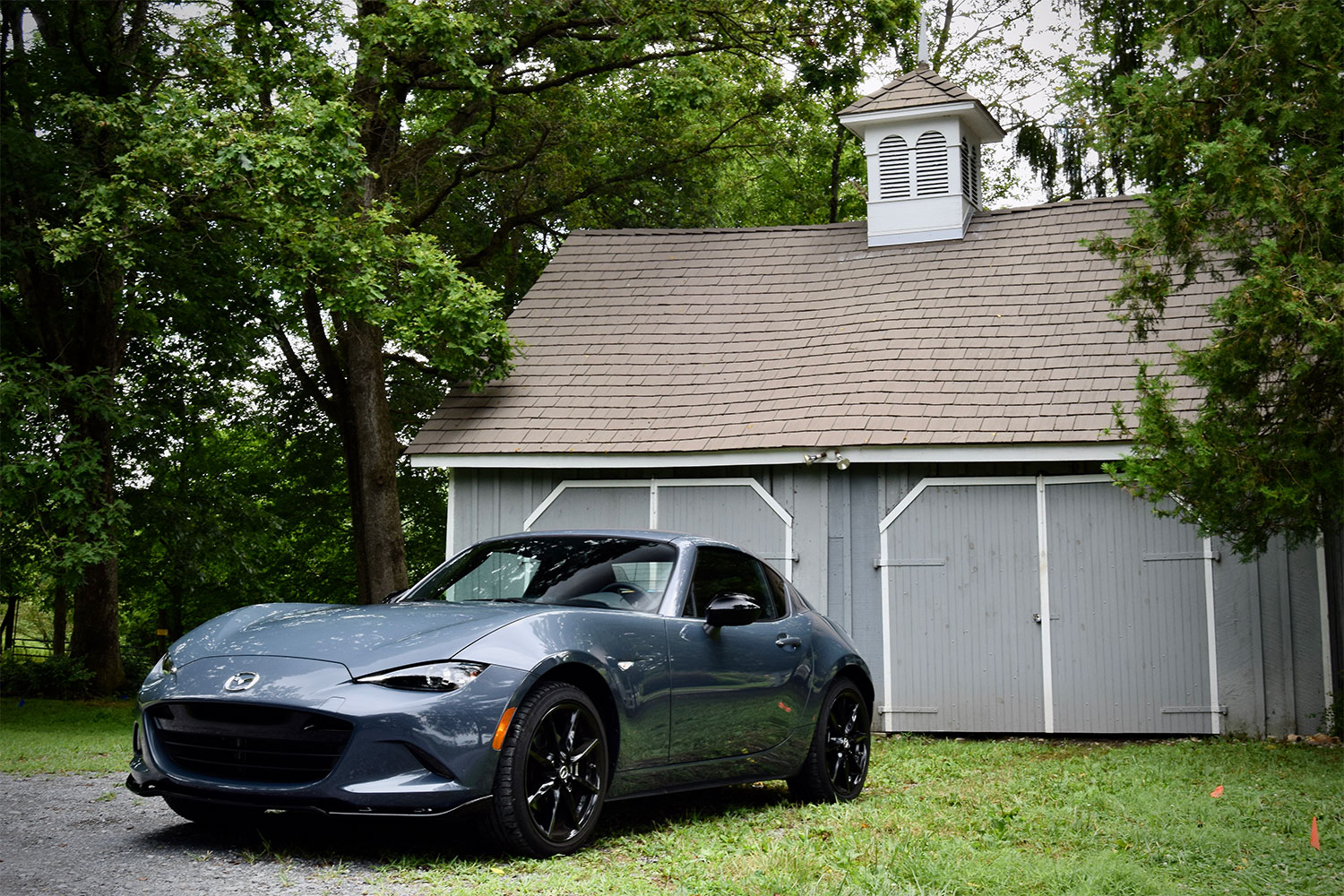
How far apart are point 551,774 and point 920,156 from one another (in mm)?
12618

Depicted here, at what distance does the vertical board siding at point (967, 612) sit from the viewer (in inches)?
469

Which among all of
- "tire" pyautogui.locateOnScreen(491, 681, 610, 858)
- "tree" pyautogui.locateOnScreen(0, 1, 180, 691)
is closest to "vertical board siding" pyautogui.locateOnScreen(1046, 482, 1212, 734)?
"tire" pyautogui.locateOnScreen(491, 681, 610, 858)

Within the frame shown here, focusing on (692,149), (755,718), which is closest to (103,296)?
(692,149)

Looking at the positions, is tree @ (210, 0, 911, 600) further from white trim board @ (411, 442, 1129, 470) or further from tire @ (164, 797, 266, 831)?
tire @ (164, 797, 266, 831)

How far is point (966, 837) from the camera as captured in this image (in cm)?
602

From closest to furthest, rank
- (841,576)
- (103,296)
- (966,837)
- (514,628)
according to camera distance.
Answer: (514,628)
(966,837)
(841,576)
(103,296)

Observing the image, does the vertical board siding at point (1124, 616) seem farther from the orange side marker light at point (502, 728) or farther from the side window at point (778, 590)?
the orange side marker light at point (502, 728)

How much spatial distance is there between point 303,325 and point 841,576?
12.8 meters

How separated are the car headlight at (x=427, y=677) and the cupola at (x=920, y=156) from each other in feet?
38.4

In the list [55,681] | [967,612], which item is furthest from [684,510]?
[55,681]

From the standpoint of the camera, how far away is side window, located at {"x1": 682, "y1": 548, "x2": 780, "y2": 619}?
6535mm

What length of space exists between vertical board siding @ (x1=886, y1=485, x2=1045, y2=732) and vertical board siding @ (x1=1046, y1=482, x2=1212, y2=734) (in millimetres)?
275

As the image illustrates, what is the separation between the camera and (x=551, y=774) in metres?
5.21

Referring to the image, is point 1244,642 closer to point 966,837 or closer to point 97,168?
point 966,837
